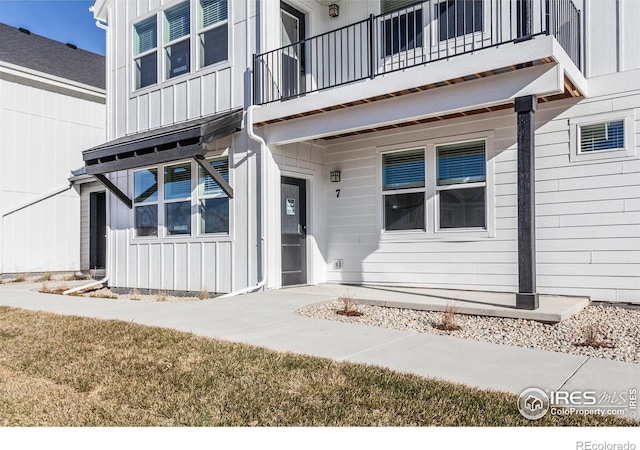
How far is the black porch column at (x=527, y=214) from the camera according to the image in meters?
6.03

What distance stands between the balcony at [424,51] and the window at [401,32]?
0.02 m

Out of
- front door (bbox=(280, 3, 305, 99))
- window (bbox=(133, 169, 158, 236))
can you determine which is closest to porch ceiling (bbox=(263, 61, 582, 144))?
front door (bbox=(280, 3, 305, 99))

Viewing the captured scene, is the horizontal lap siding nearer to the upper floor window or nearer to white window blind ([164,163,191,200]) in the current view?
white window blind ([164,163,191,200])

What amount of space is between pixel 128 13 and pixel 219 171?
4.59 m

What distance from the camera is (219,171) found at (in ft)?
30.9

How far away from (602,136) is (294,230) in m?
5.09

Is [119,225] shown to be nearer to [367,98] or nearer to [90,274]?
[90,274]

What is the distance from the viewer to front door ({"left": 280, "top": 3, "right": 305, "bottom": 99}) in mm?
9250

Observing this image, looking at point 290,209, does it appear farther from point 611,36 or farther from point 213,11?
point 611,36

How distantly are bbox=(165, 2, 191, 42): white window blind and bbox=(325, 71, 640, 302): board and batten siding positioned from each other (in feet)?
12.5

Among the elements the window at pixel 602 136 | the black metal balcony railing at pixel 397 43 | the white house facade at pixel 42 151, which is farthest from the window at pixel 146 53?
the window at pixel 602 136

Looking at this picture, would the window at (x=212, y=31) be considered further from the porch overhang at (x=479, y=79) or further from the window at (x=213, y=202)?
the porch overhang at (x=479, y=79)

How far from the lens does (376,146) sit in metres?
9.05
